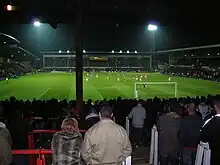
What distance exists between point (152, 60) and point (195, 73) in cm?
2064

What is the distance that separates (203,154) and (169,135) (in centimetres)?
83

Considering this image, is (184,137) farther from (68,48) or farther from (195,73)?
(68,48)

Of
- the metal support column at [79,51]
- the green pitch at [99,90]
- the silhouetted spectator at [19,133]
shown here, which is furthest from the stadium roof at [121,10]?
the green pitch at [99,90]

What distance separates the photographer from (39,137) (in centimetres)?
990

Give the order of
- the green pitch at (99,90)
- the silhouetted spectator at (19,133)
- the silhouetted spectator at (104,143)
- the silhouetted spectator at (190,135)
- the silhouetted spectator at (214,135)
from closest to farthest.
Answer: the silhouetted spectator at (104,143) → the silhouetted spectator at (214,135) → the silhouetted spectator at (19,133) → the silhouetted spectator at (190,135) → the green pitch at (99,90)

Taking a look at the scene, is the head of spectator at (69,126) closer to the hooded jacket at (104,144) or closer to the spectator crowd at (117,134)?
the spectator crowd at (117,134)

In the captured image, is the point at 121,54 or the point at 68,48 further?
the point at 121,54

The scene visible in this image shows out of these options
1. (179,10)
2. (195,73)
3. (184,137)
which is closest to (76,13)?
(179,10)

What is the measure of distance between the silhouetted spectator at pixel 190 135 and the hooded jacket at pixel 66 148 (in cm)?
279

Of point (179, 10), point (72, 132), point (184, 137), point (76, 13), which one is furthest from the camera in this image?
point (179, 10)

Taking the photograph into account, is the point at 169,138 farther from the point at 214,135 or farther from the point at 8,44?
the point at 8,44

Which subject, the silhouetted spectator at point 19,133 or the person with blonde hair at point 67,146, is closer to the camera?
the person with blonde hair at point 67,146

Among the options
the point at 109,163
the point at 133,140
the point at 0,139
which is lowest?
the point at 133,140

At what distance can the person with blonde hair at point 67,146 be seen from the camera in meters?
4.75
